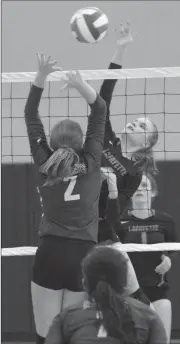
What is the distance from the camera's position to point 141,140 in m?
6.83

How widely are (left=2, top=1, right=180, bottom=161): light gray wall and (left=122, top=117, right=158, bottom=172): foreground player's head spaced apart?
2.13 meters

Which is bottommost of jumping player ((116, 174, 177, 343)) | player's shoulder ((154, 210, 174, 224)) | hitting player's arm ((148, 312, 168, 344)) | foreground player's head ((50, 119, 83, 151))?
jumping player ((116, 174, 177, 343))

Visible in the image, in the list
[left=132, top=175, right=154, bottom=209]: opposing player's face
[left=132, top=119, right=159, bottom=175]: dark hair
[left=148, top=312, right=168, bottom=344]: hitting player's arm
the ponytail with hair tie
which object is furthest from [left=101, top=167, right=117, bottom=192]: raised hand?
[left=148, top=312, right=168, bottom=344]: hitting player's arm

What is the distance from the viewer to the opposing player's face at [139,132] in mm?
6814

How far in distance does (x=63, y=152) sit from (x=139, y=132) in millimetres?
1622

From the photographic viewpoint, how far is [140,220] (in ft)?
23.8

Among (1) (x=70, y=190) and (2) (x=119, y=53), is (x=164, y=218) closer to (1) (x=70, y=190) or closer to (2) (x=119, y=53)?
(2) (x=119, y=53)

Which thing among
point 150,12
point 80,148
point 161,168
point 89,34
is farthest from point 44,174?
point 150,12

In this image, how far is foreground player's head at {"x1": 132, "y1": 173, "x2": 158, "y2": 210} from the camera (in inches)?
285

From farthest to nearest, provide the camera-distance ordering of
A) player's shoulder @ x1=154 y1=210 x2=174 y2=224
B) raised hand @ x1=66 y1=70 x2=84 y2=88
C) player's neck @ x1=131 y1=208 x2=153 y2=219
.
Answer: player's neck @ x1=131 y1=208 x2=153 y2=219 → player's shoulder @ x1=154 y1=210 x2=174 y2=224 → raised hand @ x1=66 y1=70 x2=84 y2=88

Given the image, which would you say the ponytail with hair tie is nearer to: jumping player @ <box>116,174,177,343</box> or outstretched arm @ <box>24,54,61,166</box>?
outstretched arm @ <box>24,54,61,166</box>

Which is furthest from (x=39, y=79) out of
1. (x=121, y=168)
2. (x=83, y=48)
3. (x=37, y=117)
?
(x=83, y=48)

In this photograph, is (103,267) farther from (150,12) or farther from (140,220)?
(150,12)

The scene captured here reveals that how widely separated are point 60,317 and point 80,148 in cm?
155
